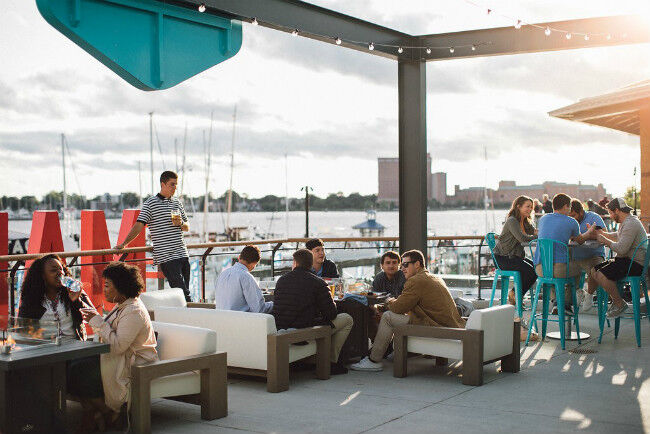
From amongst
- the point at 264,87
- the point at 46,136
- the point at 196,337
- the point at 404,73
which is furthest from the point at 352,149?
the point at 196,337

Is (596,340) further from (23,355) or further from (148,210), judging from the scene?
(23,355)

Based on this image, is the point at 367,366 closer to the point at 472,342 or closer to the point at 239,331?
the point at 472,342

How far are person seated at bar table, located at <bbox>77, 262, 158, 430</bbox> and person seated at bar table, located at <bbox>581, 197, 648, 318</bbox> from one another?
5119mm

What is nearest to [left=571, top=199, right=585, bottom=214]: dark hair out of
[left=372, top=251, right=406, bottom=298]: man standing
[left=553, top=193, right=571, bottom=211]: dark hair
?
[left=553, top=193, right=571, bottom=211]: dark hair

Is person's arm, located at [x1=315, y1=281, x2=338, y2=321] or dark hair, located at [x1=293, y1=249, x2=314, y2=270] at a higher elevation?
dark hair, located at [x1=293, y1=249, x2=314, y2=270]

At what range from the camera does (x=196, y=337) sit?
5.07 m

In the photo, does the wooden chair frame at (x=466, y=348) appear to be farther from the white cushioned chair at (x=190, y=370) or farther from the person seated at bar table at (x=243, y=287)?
the white cushioned chair at (x=190, y=370)

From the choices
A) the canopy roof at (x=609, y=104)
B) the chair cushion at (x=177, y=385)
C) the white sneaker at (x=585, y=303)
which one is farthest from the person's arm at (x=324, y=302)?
the canopy roof at (x=609, y=104)

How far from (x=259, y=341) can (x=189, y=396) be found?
88cm

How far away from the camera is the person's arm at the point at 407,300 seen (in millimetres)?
6316

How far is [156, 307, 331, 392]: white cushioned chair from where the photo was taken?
19.1 feet

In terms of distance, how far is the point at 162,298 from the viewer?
7.04 metres

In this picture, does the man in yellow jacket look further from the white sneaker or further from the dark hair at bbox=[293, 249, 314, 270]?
the white sneaker

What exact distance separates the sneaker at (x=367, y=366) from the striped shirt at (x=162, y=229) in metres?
2.43
